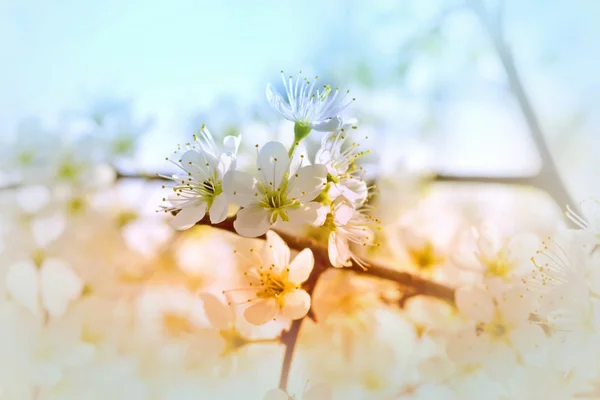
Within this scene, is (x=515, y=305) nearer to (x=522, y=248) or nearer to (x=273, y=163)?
(x=522, y=248)

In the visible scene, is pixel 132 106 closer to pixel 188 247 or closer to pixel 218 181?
pixel 188 247

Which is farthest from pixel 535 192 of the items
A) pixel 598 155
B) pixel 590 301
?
pixel 590 301

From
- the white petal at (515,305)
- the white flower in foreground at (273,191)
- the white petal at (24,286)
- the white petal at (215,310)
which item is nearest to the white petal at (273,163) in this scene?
the white flower in foreground at (273,191)

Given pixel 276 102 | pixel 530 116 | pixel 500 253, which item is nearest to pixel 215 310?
pixel 276 102

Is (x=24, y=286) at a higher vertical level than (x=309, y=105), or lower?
lower

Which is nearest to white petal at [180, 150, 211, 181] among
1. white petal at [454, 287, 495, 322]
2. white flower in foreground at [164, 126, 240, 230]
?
white flower in foreground at [164, 126, 240, 230]

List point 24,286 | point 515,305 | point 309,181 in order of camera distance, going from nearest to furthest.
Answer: point 309,181 → point 515,305 → point 24,286
